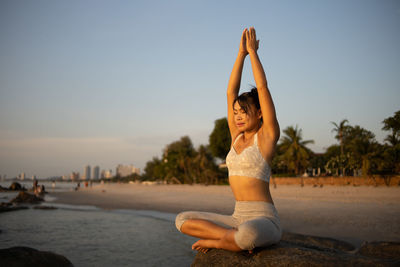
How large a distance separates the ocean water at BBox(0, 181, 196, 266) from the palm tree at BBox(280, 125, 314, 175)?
24339 mm

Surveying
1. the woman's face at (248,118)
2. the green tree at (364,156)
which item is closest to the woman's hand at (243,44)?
the woman's face at (248,118)

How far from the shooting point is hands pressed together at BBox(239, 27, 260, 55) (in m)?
3.01

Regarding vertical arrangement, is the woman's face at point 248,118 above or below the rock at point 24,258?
above

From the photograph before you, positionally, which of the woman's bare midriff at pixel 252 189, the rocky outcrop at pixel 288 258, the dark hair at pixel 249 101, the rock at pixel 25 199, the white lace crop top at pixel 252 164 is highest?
the dark hair at pixel 249 101

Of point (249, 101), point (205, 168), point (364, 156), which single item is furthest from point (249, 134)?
point (205, 168)

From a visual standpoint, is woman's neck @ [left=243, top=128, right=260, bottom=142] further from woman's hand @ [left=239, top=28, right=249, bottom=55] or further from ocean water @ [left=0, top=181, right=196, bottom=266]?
ocean water @ [left=0, top=181, right=196, bottom=266]

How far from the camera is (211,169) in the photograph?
138ft

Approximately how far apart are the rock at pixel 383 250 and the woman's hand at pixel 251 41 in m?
3.48

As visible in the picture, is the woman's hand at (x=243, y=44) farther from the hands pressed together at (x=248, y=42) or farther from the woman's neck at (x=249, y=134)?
the woman's neck at (x=249, y=134)

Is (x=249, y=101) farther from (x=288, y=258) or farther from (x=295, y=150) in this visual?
(x=295, y=150)

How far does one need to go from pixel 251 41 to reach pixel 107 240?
8.20 metres

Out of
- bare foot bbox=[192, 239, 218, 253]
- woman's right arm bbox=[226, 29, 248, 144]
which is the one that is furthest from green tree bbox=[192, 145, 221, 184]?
bare foot bbox=[192, 239, 218, 253]

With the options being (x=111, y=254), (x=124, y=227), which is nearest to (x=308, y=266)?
(x=111, y=254)

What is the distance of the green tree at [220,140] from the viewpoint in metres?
44.2
